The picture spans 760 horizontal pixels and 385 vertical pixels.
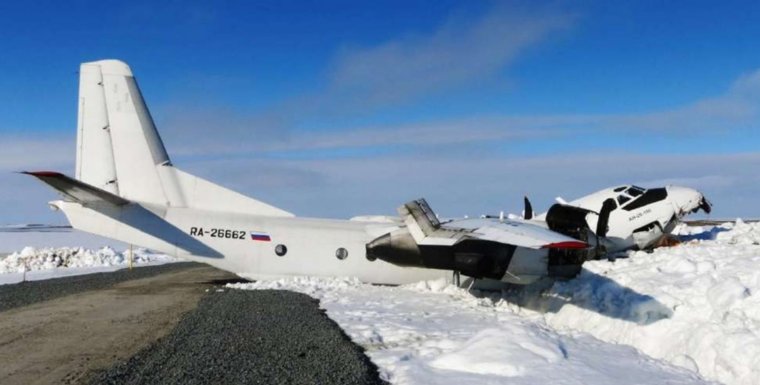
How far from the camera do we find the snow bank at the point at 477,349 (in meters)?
8.28

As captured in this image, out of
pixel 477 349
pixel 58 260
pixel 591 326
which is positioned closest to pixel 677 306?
pixel 591 326

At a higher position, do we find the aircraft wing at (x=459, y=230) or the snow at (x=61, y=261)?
the aircraft wing at (x=459, y=230)

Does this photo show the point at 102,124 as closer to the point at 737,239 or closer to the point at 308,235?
the point at 308,235

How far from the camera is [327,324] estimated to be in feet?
38.1

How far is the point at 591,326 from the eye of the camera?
40.7 feet

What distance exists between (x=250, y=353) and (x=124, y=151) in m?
11.8

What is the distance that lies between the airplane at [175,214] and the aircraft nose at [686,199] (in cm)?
750

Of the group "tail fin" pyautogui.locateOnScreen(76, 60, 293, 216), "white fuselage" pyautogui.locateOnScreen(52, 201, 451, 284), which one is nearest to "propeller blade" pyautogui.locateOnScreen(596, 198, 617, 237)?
"white fuselage" pyautogui.locateOnScreen(52, 201, 451, 284)

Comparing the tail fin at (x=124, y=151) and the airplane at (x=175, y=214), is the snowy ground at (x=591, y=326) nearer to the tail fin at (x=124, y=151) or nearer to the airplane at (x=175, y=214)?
the airplane at (x=175, y=214)

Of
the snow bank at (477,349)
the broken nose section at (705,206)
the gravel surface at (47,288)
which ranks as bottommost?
the snow bank at (477,349)

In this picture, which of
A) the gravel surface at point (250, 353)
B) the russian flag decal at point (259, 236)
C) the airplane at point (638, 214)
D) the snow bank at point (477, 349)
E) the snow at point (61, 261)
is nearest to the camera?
the gravel surface at point (250, 353)

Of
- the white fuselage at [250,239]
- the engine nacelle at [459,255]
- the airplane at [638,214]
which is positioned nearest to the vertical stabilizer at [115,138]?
the white fuselage at [250,239]

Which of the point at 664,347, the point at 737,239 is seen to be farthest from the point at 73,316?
the point at 737,239

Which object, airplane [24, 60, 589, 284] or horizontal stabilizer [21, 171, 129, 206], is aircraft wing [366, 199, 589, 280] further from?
horizontal stabilizer [21, 171, 129, 206]
